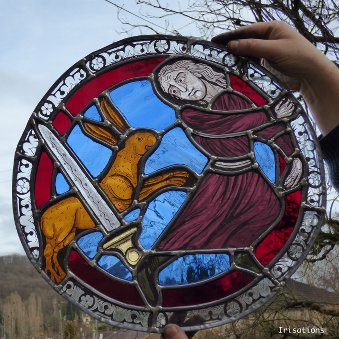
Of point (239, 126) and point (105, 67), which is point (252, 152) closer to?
point (239, 126)

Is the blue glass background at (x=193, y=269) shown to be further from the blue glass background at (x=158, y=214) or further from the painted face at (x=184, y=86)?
the painted face at (x=184, y=86)

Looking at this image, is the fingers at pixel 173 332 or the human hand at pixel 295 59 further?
the human hand at pixel 295 59

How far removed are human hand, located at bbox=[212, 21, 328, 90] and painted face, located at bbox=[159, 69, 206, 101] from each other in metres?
0.09

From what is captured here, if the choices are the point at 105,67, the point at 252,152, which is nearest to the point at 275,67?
the point at 252,152

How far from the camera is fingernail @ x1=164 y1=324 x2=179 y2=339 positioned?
861 millimetres

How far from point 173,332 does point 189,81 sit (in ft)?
1.51

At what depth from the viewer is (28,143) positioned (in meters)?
0.98

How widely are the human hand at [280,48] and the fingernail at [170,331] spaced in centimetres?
51

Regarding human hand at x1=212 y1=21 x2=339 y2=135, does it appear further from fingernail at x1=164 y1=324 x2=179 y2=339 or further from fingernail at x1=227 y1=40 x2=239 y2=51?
fingernail at x1=164 y1=324 x2=179 y2=339

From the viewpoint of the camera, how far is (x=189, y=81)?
101 cm

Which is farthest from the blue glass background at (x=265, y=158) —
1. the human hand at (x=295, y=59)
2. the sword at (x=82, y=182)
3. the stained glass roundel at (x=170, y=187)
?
the sword at (x=82, y=182)

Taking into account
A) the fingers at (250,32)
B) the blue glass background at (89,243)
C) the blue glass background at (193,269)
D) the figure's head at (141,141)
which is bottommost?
the blue glass background at (193,269)

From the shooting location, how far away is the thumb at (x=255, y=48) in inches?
38.4

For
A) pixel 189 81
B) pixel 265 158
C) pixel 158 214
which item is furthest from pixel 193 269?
pixel 189 81
